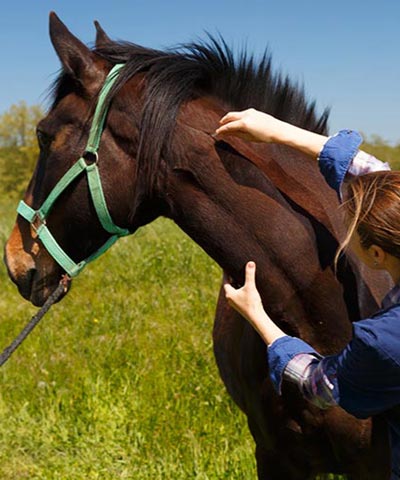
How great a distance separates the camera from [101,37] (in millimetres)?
2172

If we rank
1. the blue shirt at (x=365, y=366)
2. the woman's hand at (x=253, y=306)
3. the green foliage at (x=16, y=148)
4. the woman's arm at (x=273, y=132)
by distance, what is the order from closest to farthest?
the blue shirt at (x=365, y=366) → the woman's hand at (x=253, y=306) → the woman's arm at (x=273, y=132) → the green foliage at (x=16, y=148)

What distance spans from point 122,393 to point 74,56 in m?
2.62

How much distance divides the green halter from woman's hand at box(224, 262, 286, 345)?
49 centimetres

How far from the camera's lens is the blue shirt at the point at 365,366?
4.59 feet

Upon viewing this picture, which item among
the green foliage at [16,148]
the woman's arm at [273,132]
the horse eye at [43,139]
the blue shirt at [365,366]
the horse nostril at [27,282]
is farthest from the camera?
the green foliage at [16,148]

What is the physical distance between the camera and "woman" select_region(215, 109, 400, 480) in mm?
1421

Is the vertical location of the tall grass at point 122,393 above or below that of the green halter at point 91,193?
below

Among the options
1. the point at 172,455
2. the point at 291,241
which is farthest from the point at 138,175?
the point at 172,455

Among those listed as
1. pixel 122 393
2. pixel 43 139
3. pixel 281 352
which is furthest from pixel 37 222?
pixel 122 393

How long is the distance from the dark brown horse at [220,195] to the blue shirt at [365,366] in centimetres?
25

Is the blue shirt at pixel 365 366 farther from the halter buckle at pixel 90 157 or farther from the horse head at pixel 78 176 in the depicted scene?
the halter buckle at pixel 90 157

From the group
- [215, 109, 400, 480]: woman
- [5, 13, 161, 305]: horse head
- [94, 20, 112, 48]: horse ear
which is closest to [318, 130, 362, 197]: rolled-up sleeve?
[215, 109, 400, 480]: woman

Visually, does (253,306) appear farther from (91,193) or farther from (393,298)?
(91,193)

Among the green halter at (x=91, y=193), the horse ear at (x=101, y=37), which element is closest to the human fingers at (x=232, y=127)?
the green halter at (x=91, y=193)
